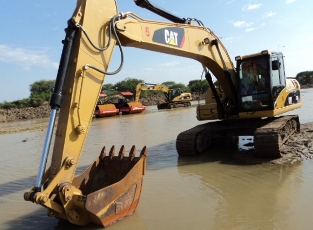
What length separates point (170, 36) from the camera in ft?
19.8

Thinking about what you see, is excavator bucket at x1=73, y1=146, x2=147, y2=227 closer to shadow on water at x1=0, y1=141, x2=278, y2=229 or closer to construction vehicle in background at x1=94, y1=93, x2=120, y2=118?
shadow on water at x1=0, y1=141, x2=278, y2=229

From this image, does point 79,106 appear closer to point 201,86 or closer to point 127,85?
point 201,86

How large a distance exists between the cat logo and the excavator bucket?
7.00 feet

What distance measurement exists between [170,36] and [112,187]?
10.6 ft

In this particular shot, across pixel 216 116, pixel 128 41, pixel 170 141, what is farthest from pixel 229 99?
pixel 128 41

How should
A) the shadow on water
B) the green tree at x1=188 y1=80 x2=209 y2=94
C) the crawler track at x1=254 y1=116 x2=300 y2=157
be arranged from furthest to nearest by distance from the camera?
the green tree at x1=188 y1=80 x2=209 y2=94 < the crawler track at x1=254 y1=116 x2=300 y2=157 < the shadow on water

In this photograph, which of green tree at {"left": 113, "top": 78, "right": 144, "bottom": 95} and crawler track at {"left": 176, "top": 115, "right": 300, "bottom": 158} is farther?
green tree at {"left": 113, "top": 78, "right": 144, "bottom": 95}

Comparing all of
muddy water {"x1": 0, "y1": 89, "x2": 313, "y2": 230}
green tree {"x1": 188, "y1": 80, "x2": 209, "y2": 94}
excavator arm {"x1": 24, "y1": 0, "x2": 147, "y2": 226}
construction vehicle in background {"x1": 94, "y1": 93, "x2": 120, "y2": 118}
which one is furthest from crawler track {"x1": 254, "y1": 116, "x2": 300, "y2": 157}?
construction vehicle in background {"x1": 94, "y1": 93, "x2": 120, "y2": 118}

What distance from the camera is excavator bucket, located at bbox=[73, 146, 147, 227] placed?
3773 mm

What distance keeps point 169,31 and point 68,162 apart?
3272mm

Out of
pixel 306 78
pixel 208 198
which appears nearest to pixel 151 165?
pixel 208 198

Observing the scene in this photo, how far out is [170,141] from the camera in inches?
414

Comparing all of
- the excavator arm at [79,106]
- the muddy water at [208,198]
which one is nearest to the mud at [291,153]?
the muddy water at [208,198]

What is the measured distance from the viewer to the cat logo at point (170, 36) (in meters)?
5.70
